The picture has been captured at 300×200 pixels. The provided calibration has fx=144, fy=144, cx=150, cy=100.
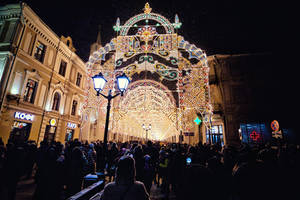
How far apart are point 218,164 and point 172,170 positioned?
7.84ft

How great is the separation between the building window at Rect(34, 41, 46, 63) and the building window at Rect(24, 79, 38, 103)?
258 centimetres

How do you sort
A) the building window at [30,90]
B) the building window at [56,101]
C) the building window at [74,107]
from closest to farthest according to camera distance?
the building window at [30,90], the building window at [56,101], the building window at [74,107]

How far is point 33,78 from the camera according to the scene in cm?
1416

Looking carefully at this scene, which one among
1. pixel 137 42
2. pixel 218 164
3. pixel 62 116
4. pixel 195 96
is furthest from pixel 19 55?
pixel 218 164

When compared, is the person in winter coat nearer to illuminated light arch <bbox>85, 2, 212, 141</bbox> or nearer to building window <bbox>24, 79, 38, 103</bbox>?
illuminated light arch <bbox>85, 2, 212, 141</bbox>

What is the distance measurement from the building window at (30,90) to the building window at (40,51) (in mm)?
2580

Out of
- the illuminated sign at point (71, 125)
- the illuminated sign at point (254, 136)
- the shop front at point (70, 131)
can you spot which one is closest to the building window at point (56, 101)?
the illuminated sign at point (71, 125)

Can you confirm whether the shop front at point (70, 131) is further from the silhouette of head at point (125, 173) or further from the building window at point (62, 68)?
the silhouette of head at point (125, 173)

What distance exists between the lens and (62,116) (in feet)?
58.9

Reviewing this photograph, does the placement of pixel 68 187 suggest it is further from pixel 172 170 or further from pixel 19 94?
pixel 19 94

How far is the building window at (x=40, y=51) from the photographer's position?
48.1ft

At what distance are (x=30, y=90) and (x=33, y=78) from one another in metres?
1.21

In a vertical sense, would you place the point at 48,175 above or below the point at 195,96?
below

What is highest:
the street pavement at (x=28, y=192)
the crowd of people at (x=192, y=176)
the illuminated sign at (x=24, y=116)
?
the illuminated sign at (x=24, y=116)
